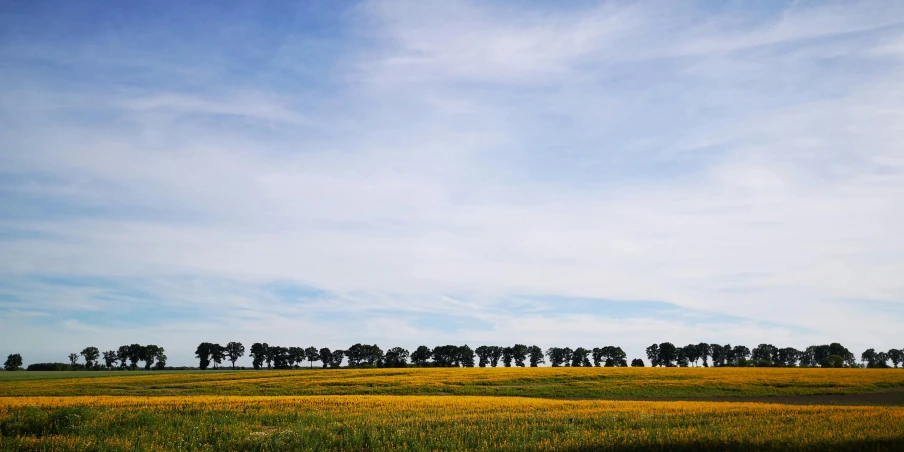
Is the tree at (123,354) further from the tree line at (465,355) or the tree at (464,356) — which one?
the tree at (464,356)

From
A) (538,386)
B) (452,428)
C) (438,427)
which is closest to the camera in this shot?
(452,428)

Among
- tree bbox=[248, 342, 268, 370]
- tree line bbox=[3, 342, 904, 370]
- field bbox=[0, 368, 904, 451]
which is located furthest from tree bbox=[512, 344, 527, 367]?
field bbox=[0, 368, 904, 451]

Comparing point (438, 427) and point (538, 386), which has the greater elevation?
point (438, 427)

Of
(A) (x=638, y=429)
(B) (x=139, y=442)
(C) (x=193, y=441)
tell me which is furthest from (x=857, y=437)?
(B) (x=139, y=442)

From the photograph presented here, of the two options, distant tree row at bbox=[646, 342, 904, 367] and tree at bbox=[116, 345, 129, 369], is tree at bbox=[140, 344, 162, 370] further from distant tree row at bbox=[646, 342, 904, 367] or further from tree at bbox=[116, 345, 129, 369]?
distant tree row at bbox=[646, 342, 904, 367]

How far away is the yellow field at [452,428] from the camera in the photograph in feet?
61.1

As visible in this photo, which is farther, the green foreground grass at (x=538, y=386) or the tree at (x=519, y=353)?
the tree at (x=519, y=353)

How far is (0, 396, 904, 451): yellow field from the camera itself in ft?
61.1

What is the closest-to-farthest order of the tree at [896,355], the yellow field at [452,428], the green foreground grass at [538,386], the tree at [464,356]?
the yellow field at [452,428], the green foreground grass at [538,386], the tree at [464,356], the tree at [896,355]

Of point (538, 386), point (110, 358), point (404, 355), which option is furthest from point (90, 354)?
point (538, 386)

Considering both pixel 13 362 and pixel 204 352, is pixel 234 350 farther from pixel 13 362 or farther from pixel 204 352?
pixel 13 362

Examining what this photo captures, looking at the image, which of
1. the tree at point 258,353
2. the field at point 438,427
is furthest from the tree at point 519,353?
the field at point 438,427

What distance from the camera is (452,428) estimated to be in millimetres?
22375

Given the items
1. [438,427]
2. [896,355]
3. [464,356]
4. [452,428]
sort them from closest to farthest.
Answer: [452,428] → [438,427] → [464,356] → [896,355]
